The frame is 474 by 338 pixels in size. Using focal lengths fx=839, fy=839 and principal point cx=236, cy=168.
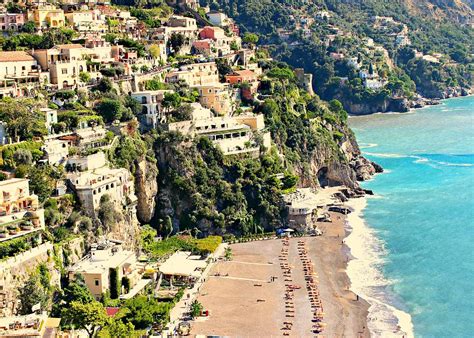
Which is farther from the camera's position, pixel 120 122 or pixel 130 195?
pixel 120 122

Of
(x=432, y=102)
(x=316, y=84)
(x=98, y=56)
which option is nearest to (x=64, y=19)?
(x=98, y=56)

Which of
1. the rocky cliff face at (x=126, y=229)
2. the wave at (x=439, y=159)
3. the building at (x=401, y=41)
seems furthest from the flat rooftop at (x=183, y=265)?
the building at (x=401, y=41)

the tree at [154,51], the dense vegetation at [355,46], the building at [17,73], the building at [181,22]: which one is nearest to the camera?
the building at [17,73]

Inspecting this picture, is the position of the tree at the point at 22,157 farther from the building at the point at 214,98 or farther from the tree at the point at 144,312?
the building at the point at 214,98

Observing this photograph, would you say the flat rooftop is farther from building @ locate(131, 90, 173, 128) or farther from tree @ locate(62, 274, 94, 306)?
building @ locate(131, 90, 173, 128)

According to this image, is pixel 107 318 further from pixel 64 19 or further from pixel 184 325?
pixel 64 19

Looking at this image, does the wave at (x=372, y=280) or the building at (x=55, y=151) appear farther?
the building at (x=55, y=151)
